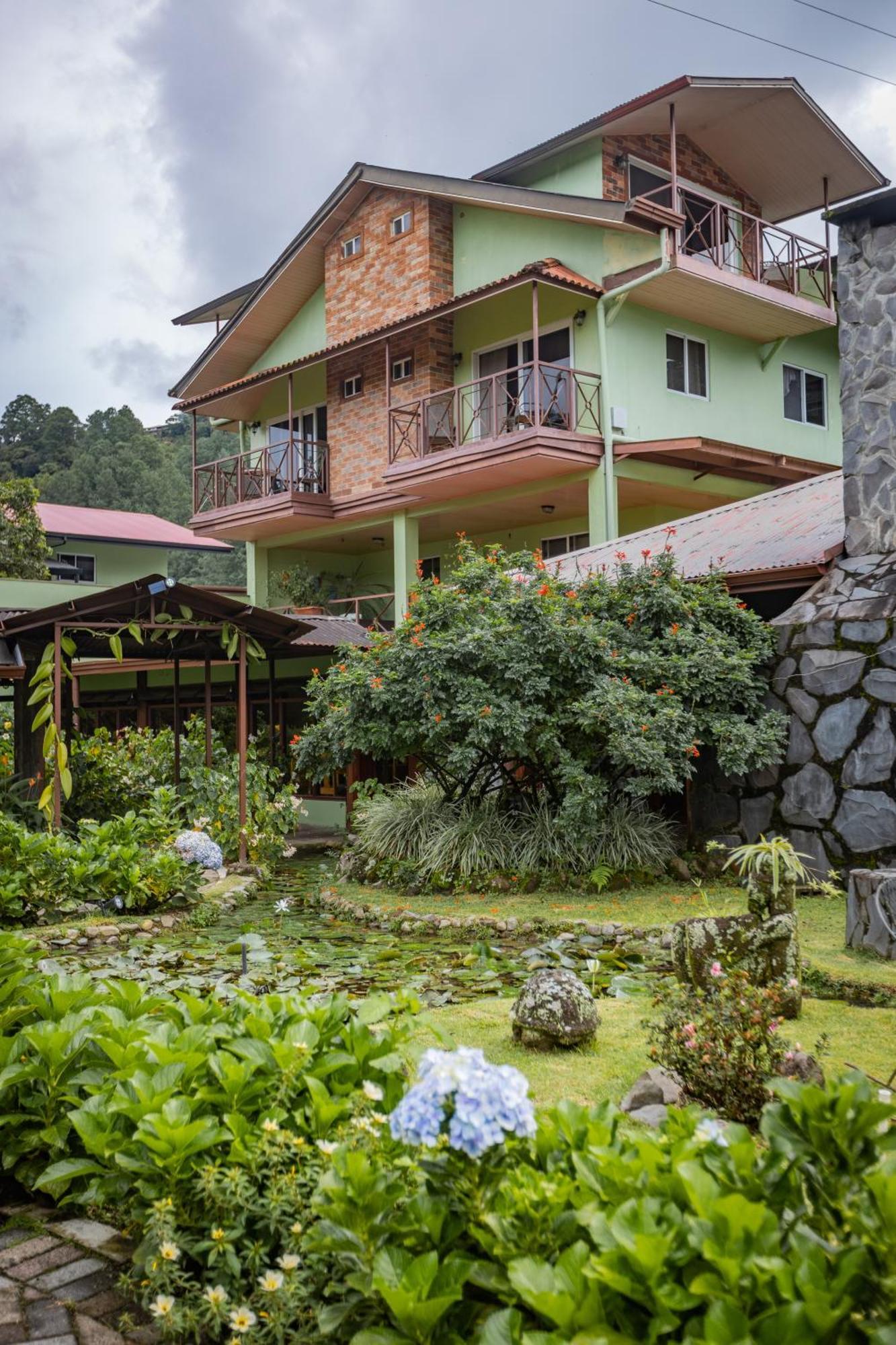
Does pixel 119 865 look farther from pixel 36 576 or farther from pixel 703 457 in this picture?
pixel 36 576

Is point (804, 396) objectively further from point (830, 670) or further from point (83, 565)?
point (83, 565)

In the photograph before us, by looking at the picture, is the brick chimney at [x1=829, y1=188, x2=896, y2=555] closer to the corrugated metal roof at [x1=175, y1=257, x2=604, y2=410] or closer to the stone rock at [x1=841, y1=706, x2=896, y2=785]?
the stone rock at [x1=841, y1=706, x2=896, y2=785]

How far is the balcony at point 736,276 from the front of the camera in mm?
17625

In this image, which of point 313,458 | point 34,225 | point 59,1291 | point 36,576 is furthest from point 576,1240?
point 34,225

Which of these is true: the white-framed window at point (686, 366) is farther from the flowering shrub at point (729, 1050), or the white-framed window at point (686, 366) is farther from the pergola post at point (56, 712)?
the flowering shrub at point (729, 1050)

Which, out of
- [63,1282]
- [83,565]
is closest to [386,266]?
[83,565]

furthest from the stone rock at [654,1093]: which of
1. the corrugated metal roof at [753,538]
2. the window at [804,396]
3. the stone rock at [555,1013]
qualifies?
Result: the window at [804,396]

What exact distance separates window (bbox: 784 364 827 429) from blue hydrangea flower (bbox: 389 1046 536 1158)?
20.2 m

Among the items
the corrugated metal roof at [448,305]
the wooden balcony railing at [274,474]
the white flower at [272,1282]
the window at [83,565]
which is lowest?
the white flower at [272,1282]

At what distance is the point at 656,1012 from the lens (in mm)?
6141

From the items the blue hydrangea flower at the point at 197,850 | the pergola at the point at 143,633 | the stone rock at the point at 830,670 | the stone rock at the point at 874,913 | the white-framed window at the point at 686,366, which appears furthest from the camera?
the white-framed window at the point at 686,366

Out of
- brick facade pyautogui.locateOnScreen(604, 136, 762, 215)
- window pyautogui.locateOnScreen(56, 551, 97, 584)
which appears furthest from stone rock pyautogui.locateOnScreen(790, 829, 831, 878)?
window pyautogui.locateOnScreen(56, 551, 97, 584)

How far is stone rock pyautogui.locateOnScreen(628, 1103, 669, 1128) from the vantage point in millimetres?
4211

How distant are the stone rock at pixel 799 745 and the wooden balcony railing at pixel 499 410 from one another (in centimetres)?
762
